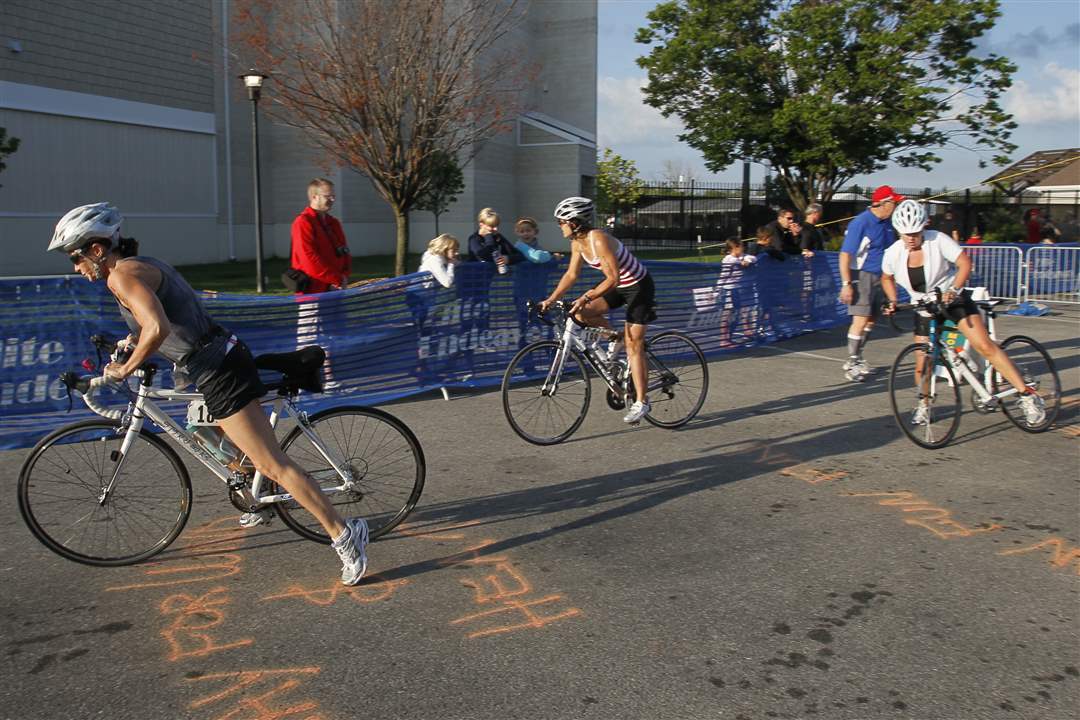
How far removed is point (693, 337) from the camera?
450 inches

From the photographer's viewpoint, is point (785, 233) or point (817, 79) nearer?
point (785, 233)

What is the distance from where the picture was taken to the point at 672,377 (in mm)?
7566

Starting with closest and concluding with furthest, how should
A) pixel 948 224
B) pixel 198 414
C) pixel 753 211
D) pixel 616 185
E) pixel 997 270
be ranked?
pixel 198 414
pixel 997 270
pixel 948 224
pixel 753 211
pixel 616 185

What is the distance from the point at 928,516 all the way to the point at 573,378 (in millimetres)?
2803

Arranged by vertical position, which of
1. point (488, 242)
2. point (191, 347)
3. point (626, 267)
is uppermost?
point (488, 242)

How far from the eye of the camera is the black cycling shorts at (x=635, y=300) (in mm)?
7266

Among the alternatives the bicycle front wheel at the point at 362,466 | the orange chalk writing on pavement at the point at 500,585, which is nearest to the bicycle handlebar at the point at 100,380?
the bicycle front wheel at the point at 362,466

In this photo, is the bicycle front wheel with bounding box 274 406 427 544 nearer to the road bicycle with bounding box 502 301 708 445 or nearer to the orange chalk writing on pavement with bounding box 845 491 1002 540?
the road bicycle with bounding box 502 301 708 445

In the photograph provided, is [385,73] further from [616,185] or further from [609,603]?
[616,185]

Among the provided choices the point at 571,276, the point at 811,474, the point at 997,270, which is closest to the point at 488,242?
the point at 571,276

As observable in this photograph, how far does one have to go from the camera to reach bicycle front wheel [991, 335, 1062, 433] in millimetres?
7180

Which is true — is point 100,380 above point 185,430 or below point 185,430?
above

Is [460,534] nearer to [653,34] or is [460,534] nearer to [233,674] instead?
[233,674]

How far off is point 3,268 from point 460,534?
2556 cm
